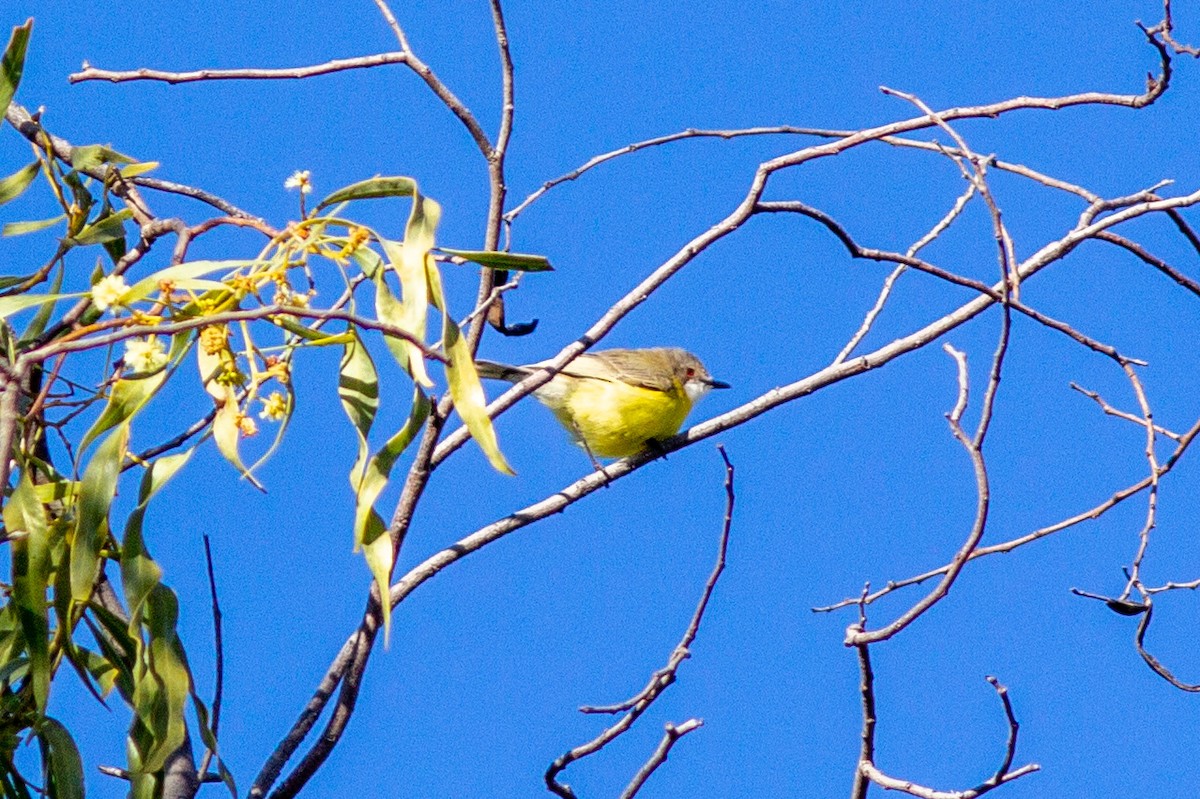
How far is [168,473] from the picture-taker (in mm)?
2244

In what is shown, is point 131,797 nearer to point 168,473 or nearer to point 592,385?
point 168,473

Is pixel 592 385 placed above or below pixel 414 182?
above

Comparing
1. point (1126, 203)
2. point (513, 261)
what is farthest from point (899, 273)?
point (513, 261)

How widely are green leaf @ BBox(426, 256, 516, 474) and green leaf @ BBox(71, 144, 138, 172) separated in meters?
0.86

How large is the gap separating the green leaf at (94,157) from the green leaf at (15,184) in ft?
0.28

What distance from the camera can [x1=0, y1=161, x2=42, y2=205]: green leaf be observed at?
8.45ft

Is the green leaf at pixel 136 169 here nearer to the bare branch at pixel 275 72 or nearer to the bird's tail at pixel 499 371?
the bare branch at pixel 275 72

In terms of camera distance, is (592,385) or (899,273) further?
(592,385)

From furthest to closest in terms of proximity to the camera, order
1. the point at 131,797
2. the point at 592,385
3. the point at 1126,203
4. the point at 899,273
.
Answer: the point at 592,385 < the point at 899,273 < the point at 1126,203 < the point at 131,797

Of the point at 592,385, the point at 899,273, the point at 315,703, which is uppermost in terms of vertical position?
the point at 592,385

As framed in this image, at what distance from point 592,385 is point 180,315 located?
14.9ft

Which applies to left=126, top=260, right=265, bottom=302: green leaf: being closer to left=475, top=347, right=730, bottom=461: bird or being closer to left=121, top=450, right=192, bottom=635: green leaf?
left=121, top=450, right=192, bottom=635: green leaf

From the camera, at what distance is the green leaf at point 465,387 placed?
75.9 inches

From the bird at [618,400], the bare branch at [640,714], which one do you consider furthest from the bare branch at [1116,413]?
the bird at [618,400]
